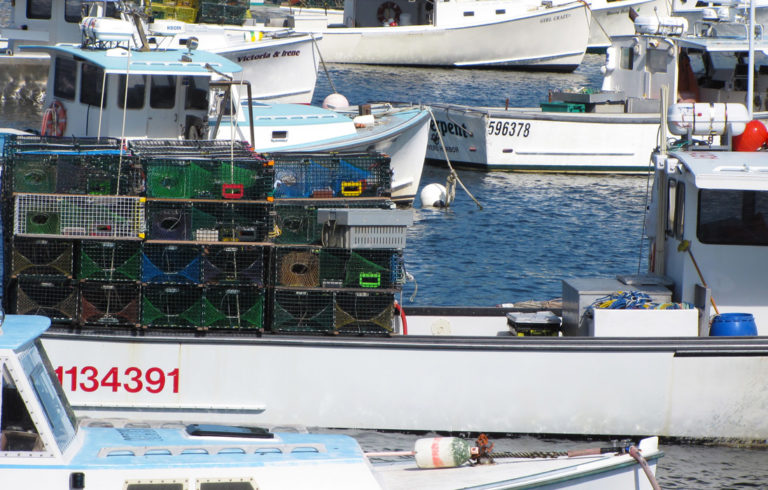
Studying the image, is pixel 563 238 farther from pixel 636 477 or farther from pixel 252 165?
pixel 636 477

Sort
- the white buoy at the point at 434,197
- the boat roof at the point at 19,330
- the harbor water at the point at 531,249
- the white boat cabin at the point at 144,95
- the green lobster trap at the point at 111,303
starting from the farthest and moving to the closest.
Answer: the white buoy at the point at 434,197 → the white boat cabin at the point at 144,95 → the harbor water at the point at 531,249 → the green lobster trap at the point at 111,303 → the boat roof at the point at 19,330

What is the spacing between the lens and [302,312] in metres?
10.3

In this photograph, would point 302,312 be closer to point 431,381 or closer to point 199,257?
point 199,257

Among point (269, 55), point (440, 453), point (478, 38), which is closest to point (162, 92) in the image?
point (440, 453)

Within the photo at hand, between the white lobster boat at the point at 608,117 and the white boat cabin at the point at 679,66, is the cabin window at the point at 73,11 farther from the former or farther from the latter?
the white boat cabin at the point at 679,66

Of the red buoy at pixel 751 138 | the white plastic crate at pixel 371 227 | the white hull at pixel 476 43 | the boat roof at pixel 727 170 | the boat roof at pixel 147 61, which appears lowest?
the white plastic crate at pixel 371 227

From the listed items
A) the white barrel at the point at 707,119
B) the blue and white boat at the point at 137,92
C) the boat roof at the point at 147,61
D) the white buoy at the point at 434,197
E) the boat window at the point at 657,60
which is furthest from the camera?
the boat window at the point at 657,60

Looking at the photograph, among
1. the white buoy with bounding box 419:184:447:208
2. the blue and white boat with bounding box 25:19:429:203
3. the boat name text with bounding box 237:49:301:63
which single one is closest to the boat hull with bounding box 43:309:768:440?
the blue and white boat with bounding box 25:19:429:203

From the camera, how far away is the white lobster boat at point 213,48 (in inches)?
1222

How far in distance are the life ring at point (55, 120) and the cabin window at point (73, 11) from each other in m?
13.0

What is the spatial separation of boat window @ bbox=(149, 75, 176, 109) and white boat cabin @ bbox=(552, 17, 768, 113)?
1123 centimetres

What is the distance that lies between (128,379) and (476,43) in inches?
1488

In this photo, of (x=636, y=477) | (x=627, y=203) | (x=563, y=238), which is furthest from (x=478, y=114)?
(x=636, y=477)

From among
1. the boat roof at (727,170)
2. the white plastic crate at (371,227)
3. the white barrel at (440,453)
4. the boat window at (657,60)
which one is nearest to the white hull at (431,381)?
the white plastic crate at (371,227)
